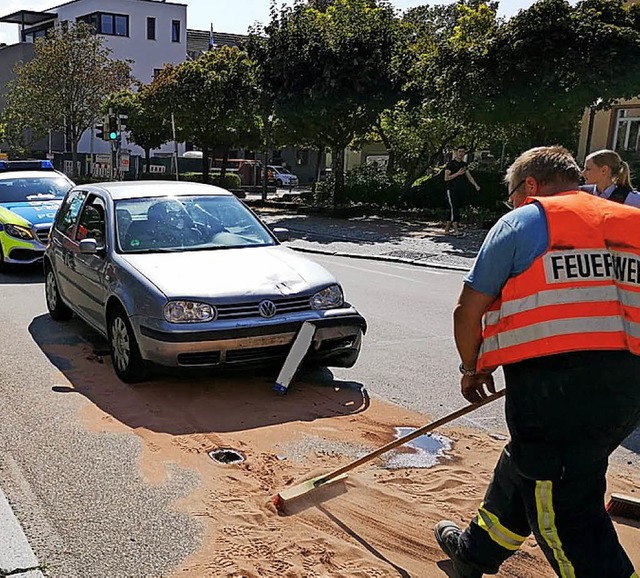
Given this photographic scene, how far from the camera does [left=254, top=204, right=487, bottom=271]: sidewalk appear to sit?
15.9 m

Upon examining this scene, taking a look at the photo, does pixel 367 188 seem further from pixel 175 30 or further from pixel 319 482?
pixel 175 30

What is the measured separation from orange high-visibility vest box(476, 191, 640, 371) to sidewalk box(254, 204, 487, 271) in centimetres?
1150

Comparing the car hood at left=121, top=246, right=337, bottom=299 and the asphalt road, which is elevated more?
the car hood at left=121, top=246, right=337, bottom=299

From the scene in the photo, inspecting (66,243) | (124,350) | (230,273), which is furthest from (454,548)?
(66,243)

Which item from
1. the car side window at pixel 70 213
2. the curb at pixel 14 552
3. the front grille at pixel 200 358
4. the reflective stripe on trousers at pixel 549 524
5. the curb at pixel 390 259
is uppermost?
the car side window at pixel 70 213

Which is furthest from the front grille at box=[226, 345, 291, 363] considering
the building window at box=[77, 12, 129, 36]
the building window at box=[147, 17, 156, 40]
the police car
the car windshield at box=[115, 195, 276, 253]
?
the building window at box=[147, 17, 156, 40]

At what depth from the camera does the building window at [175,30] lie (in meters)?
57.6

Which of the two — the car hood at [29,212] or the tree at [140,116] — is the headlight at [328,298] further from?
the tree at [140,116]

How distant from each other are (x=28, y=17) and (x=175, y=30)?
11.9 metres

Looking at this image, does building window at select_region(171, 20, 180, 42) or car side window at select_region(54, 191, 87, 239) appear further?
building window at select_region(171, 20, 180, 42)

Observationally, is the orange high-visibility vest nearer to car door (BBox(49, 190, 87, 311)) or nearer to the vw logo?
the vw logo

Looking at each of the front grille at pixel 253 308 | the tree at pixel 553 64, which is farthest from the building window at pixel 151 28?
the front grille at pixel 253 308

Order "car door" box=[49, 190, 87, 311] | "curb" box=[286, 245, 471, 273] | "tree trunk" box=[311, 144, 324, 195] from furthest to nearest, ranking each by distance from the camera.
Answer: "tree trunk" box=[311, 144, 324, 195], "curb" box=[286, 245, 471, 273], "car door" box=[49, 190, 87, 311]

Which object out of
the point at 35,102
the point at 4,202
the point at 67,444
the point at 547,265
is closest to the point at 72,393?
the point at 67,444
